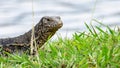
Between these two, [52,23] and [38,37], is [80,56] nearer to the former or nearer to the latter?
[52,23]

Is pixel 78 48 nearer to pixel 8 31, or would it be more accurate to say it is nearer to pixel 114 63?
pixel 114 63

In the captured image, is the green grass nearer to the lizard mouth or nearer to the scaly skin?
the lizard mouth

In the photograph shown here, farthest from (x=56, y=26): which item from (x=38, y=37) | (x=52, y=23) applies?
(x=38, y=37)

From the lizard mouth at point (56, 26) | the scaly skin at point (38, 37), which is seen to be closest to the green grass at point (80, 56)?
the lizard mouth at point (56, 26)

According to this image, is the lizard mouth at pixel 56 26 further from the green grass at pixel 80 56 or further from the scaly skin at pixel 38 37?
the green grass at pixel 80 56

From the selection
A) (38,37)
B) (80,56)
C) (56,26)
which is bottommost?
(38,37)

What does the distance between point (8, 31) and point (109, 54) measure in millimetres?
6199

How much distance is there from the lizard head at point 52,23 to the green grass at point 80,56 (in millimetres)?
1453

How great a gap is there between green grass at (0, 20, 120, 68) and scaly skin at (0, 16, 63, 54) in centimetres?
155

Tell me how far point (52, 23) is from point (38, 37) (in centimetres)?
53

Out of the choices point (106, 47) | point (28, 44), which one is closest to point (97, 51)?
point (106, 47)

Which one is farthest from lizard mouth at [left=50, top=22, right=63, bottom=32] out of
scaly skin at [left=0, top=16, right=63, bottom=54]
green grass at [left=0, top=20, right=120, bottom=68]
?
green grass at [left=0, top=20, right=120, bottom=68]

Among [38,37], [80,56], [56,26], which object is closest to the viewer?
[80,56]

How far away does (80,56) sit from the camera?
5.37 m
